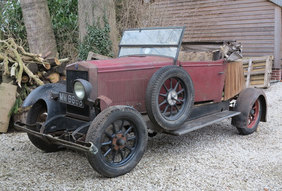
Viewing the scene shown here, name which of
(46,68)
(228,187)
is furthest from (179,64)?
(46,68)

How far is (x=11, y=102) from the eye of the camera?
19.7 feet

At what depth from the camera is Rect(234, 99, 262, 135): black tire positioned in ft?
18.2

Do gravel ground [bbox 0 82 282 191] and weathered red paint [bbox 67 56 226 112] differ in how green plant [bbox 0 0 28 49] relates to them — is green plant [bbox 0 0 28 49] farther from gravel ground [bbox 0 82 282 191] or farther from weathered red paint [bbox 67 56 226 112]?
weathered red paint [bbox 67 56 226 112]

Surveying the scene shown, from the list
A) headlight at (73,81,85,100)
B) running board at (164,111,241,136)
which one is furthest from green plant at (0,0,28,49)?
running board at (164,111,241,136)

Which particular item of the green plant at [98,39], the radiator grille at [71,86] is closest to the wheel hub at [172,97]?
the radiator grille at [71,86]

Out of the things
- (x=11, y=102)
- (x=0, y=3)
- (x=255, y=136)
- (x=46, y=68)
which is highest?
(x=0, y=3)

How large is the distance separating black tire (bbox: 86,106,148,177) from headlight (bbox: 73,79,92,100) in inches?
14.2

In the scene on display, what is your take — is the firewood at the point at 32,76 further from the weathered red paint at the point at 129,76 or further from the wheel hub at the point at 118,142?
the wheel hub at the point at 118,142

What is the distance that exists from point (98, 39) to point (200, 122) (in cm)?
422

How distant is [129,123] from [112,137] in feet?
0.96

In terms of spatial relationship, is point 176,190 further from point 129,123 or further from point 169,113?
point 169,113

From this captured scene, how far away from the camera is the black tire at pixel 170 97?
4078mm

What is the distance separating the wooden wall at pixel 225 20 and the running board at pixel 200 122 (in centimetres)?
599

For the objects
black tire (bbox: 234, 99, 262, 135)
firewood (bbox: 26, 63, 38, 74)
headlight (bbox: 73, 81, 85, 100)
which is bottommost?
black tire (bbox: 234, 99, 262, 135)
